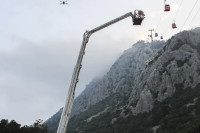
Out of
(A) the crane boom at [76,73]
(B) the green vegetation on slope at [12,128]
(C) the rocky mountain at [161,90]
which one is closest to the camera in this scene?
(A) the crane boom at [76,73]

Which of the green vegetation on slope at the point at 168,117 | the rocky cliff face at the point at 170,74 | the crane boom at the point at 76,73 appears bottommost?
the crane boom at the point at 76,73

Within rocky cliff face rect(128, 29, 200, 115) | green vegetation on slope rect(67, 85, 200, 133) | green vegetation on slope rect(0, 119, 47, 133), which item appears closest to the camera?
green vegetation on slope rect(0, 119, 47, 133)

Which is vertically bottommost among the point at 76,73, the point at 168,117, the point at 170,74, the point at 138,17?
the point at 76,73

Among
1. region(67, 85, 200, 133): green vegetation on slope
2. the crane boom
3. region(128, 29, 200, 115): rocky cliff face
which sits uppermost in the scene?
region(128, 29, 200, 115): rocky cliff face

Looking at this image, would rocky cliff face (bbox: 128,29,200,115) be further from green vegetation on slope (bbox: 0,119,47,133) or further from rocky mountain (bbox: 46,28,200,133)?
green vegetation on slope (bbox: 0,119,47,133)

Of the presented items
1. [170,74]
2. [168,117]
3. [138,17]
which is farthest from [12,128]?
[170,74]

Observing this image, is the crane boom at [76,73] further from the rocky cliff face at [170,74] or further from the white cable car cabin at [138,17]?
the rocky cliff face at [170,74]

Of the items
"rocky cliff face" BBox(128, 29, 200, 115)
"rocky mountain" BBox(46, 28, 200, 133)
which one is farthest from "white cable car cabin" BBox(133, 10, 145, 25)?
"rocky cliff face" BBox(128, 29, 200, 115)

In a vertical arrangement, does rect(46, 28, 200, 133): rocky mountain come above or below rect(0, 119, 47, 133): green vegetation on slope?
above

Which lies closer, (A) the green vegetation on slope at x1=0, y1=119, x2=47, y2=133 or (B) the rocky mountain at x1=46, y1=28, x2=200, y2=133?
(A) the green vegetation on slope at x1=0, y1=119, x2=47, y2=133

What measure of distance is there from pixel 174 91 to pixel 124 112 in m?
24.9

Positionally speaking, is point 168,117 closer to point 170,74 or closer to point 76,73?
point 170,74

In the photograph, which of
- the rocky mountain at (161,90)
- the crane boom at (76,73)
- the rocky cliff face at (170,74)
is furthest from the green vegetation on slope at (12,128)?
the rocky cliff face at (170,74)

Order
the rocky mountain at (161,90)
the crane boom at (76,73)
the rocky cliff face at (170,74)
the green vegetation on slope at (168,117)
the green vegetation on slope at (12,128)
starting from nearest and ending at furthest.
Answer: the crane boom at (76,73)
the green vegetation on slope at (12,128)
the green vegetation on slope at (168,117)
the rocky mountain at (161,90)
the rocky cliff face at (170,74)
